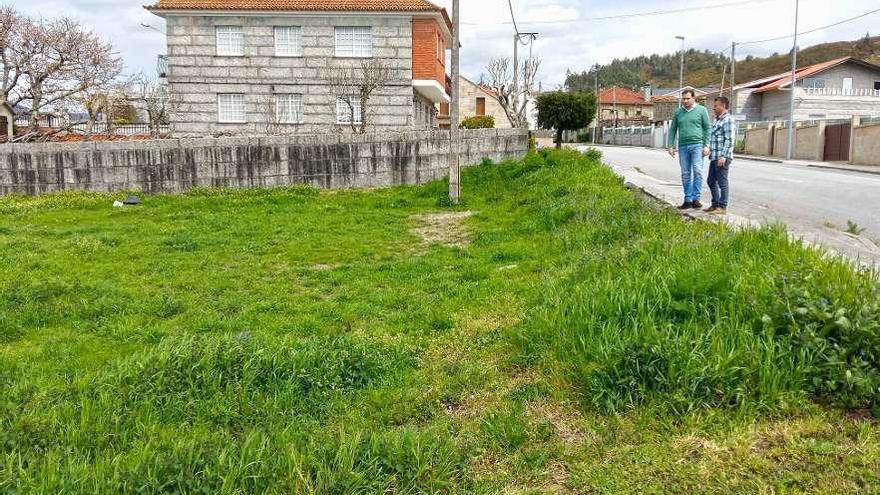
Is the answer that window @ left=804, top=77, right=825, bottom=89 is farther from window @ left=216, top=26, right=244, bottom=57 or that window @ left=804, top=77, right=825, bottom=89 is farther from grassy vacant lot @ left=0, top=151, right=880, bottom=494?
grassy vacant lot @ left=0, top=151, right=880, bottom=494

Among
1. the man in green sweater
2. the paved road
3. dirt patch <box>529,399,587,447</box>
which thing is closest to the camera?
dirt patch <box>529,399,587,447</box>

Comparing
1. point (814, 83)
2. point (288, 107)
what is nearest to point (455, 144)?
point (288, 107)

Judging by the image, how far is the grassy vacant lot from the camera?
10.0 ft

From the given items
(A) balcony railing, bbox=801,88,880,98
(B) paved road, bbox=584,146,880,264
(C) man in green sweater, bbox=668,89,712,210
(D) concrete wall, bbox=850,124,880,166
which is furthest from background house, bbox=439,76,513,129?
(C) man in green sweater, bbox=668,89,712,210

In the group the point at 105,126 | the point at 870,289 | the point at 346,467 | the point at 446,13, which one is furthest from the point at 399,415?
the point at 105,126

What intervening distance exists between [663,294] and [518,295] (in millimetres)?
1948

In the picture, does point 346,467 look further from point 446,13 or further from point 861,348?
point 446,13

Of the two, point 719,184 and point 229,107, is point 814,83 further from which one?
point 719,184

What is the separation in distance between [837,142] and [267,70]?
24.9 metres

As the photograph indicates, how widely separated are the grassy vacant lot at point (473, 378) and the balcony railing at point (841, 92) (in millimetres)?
46605

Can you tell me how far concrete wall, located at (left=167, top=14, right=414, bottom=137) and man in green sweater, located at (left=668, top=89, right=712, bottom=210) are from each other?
648 inches

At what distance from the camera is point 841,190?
46.1 ft

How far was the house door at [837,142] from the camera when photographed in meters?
29.5

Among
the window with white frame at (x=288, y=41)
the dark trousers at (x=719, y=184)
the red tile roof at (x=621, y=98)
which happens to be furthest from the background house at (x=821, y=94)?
the dark trousers at (x=719, y=184)
